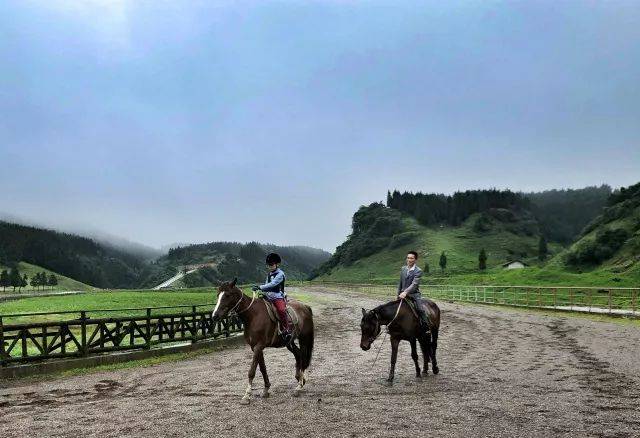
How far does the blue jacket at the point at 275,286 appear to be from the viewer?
1183cm

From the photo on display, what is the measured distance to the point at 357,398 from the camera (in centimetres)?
1098

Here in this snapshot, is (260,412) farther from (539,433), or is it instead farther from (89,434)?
(539,433)

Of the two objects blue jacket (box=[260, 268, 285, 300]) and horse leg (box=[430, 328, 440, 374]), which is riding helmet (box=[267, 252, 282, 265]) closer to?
blue jacket (box=[260, 268, 285, 300])

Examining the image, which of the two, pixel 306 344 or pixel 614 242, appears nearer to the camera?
pixel 306 344

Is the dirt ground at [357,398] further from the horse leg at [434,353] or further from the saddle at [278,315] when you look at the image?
the saddle at [278,315]

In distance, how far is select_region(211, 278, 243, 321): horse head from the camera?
36.2 ft

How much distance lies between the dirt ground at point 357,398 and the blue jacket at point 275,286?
2.11 metres

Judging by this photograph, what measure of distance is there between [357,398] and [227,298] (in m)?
3.41

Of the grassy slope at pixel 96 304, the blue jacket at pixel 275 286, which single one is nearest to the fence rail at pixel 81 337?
the blue jacket at pixel 275 286

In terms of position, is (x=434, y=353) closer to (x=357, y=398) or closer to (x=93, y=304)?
(x=357, y=398)

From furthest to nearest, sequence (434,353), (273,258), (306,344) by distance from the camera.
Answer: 1. (434,353)
2. (306,344)
3. (273,258)

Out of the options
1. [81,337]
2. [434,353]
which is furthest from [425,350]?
[81,337]

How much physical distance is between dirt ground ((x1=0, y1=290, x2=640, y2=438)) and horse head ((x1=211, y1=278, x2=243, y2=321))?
1.87 meters

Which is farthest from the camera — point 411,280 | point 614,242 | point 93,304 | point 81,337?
point 614,242
